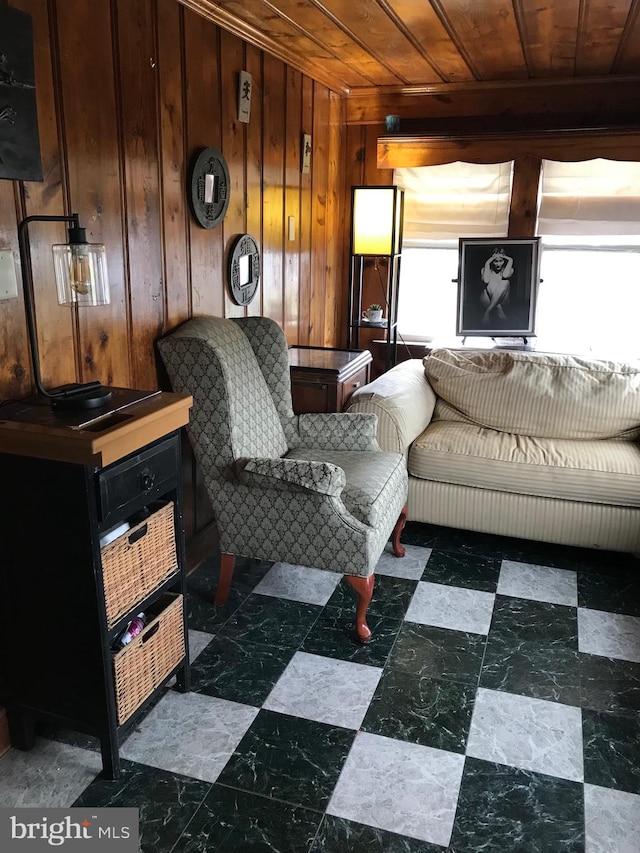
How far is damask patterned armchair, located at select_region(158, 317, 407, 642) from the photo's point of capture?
2309mm

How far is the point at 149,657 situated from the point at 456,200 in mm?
3311

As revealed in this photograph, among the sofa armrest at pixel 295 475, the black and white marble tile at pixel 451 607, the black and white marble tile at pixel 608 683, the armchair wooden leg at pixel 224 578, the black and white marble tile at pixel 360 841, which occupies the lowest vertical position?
the black and white marble tile at pixel 360 841

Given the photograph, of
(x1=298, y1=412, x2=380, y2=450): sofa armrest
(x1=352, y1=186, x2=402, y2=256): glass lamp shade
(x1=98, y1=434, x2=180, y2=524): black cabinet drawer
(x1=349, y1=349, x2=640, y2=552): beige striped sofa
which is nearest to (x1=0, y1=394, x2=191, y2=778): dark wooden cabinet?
(x1=98, y1=434, x2=180, y2=524): black cabinet drawer

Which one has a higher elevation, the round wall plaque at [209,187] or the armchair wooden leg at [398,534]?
the round wall plaque at [209,187]

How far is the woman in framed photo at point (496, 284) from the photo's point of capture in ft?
13.3

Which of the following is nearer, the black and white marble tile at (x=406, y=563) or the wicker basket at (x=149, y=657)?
the wicker basket at (x=149, y=657)

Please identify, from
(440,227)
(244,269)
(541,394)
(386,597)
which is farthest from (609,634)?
(440,227)

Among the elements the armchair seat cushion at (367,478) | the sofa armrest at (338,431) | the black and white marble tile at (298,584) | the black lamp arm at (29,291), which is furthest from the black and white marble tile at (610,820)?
the black lamp arm at (29,291)

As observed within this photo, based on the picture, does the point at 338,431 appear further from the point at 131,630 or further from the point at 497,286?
the point at 497,286

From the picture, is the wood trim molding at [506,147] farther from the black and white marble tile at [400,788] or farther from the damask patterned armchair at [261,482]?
the black and white marble tile at [400,788]

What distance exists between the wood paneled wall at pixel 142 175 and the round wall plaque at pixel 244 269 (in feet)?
0.14

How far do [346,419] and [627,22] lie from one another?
6.34ft

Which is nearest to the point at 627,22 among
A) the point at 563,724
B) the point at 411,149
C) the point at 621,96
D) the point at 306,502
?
the point at 621,96
